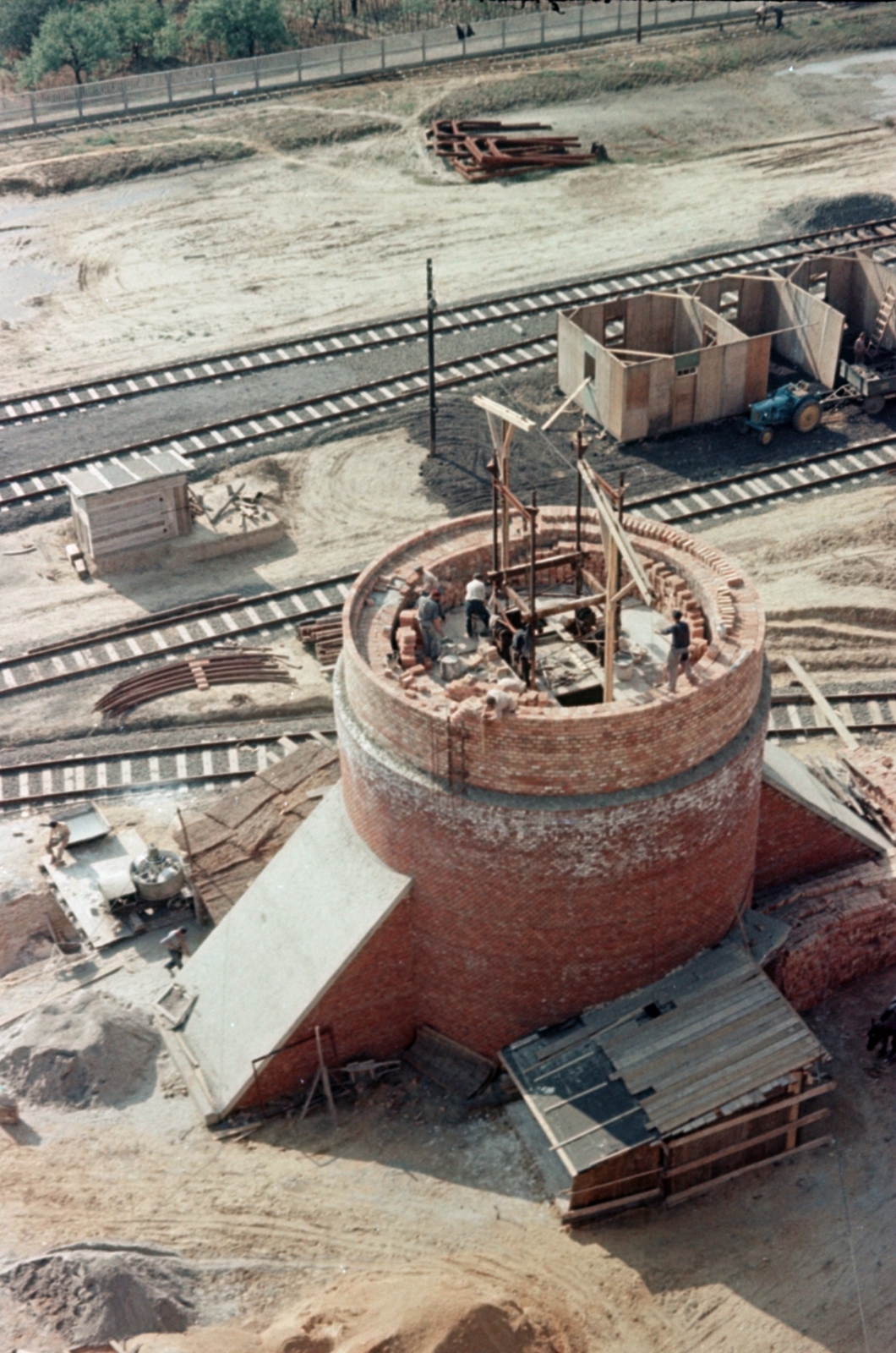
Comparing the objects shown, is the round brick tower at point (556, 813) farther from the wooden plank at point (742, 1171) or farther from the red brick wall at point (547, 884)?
the wooden plank at point (742, 1171)

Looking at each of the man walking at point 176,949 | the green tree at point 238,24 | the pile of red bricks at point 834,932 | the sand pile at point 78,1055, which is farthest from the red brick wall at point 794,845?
the green tree at point 238,24

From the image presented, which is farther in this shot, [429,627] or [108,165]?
[108,165]

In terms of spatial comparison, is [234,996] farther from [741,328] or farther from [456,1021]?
[741,328]

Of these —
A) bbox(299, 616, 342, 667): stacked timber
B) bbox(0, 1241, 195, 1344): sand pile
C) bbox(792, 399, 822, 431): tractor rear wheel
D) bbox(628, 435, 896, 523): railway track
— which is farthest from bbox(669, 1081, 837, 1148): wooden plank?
bbox(792, 399, 822, 431): tractor rear wheel

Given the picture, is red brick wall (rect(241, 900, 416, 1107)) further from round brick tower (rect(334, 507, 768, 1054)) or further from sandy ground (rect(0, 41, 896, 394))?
sandy ground (rect(0, 41, 896, 394))

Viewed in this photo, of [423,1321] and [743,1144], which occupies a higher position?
[423,1321]

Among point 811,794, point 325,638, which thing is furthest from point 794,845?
point 325,638

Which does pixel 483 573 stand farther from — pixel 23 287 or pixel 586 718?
pixel 23 287
